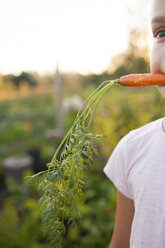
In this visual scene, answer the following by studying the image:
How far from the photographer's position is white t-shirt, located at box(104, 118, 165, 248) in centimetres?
82

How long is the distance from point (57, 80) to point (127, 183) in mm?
4542

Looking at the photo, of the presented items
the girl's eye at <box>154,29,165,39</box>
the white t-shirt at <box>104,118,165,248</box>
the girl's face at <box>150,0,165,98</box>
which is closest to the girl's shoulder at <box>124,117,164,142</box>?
the white t-shirt at <box>104,118,165,248</box>

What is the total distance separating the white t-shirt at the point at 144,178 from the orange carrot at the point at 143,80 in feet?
0.58

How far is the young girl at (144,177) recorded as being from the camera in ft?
2.66

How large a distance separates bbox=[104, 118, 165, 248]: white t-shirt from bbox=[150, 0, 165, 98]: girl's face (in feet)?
0.70

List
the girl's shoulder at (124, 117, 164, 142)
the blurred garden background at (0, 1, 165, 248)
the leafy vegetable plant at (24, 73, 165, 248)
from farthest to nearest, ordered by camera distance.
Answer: the blurred garden background at (0, 1, 165, 248) → the girl's shoulder at (124, 117, 164, 142) → the leafy vegetable plant at (24, 73, 165, 248)

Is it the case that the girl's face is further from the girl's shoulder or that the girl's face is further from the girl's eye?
the girl's shoulder

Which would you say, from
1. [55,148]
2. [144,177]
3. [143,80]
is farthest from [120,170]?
[55,148]

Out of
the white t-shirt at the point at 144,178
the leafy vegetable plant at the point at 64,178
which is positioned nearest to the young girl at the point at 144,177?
the white t-shirt at the point at 144,178

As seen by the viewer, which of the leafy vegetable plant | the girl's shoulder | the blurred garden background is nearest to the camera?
the leafy vegetable plant

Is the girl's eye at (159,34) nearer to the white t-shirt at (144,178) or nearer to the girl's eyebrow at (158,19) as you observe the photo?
the girl's eyebrow at (158,19)

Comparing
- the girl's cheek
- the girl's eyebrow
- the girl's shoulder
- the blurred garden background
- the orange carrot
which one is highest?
the girl's eyebrow

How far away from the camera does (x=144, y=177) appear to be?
33.7 inches

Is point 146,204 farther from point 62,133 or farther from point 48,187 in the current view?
point 62,133
